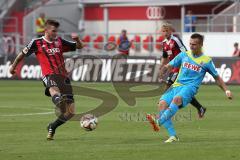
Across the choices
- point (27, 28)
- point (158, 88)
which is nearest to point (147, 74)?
point (158, 88)

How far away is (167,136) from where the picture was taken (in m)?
15.2

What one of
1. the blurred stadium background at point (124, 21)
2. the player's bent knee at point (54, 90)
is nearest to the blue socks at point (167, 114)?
the player's bent knee at point (54, 90)

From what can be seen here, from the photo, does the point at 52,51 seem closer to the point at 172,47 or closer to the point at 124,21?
the point at 172,47

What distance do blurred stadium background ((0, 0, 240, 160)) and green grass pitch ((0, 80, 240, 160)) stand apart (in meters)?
0.02

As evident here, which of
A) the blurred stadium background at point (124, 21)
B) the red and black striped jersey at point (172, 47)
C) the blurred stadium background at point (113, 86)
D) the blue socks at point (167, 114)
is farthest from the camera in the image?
the blurred stadium background at point (124, 21)

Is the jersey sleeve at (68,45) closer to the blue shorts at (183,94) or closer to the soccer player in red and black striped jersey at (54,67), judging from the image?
the soccer player in red and black striped jersey at (54,67)

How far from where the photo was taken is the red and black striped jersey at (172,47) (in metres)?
20.3

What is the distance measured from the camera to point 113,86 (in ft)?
101

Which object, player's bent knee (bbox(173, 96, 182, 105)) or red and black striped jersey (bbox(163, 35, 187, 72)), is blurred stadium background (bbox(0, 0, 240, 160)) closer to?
player's bent knee (bbox(173, 96, 182, 105))

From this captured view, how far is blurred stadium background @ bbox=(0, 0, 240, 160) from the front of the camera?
43.7 ft

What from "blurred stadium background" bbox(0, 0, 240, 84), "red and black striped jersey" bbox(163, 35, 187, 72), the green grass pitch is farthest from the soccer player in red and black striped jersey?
"blurred stadium background" bbox(0, 0, 240, 84)

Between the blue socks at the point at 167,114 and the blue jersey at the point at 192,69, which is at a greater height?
the blue jersey at the point at 192,69

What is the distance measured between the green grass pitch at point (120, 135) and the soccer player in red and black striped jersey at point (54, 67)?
566mm

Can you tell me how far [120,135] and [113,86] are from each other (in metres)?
15.5
